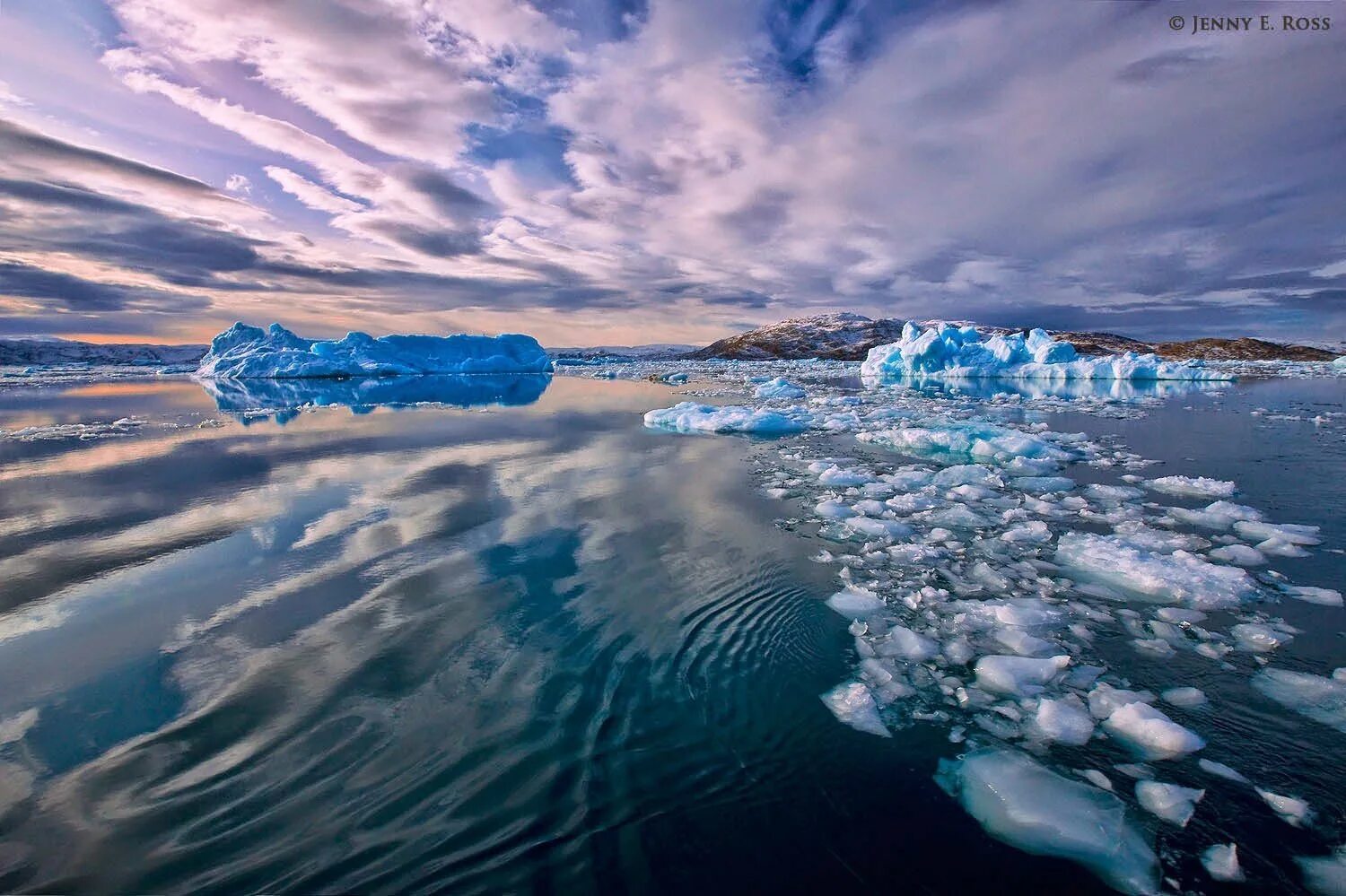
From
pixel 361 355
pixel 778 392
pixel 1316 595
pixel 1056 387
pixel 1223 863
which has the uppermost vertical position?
pixel 361 355

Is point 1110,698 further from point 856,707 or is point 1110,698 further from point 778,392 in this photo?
point 778,392

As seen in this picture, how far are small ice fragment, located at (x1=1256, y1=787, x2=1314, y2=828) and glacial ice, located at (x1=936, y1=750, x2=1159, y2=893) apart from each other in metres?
0.73

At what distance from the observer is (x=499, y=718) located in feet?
11.5

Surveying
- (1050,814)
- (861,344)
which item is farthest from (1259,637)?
(861,344)

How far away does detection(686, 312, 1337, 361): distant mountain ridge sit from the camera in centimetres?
11162

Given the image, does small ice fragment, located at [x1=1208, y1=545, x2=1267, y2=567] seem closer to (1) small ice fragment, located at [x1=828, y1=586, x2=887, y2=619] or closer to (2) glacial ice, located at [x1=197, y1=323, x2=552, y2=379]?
(1) small ice fragment, located at [x1=828, y1=586, x2=887, y2=619]

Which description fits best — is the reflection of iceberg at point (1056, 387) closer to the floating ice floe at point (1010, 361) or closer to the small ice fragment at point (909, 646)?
the floating ice floe at point (1010, 361)

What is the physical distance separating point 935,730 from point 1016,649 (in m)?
1.27

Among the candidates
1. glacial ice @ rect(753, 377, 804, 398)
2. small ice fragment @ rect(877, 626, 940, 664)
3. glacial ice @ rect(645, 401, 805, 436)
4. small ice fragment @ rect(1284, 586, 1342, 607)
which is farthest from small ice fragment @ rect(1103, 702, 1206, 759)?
glacial ice @ rect(753, 377, 804, 398)

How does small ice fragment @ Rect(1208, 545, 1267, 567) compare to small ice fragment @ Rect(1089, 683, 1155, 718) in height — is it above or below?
above

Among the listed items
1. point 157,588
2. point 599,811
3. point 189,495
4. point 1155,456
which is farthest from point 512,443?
point 1155,456

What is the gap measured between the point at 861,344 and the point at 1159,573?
156649 millimetres

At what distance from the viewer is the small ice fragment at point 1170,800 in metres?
2.67

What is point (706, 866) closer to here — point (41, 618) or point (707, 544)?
point (707, 544)
